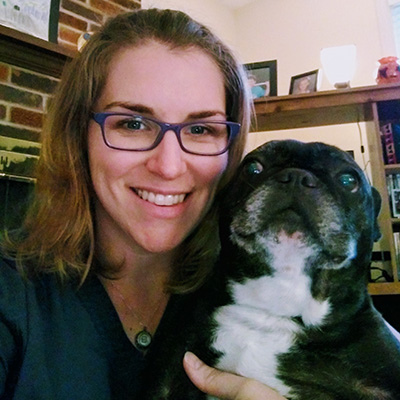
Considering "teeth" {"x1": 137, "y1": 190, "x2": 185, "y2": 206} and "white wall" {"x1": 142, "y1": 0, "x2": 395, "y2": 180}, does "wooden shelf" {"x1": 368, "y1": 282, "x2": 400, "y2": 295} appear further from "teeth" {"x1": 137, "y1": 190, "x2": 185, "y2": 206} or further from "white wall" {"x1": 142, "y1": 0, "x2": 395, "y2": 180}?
"teeth" {"x1": 137, "y1": 190, "x2": 185, "y2": 206}

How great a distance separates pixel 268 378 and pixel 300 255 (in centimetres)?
27

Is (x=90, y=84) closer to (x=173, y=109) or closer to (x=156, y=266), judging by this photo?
(x=173, y=109)

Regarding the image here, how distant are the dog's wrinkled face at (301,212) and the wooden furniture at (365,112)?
66.5 inches

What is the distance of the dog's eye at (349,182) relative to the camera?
45.1 inches

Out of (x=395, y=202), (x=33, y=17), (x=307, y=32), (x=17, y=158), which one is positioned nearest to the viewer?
(x=17, y=158)

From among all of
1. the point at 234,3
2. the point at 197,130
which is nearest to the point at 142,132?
the point at 197,130

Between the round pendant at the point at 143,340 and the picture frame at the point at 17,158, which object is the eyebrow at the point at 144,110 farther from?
the picture frame at the point at 17,158

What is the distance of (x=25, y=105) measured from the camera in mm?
2887

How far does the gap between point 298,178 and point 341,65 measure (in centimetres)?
251

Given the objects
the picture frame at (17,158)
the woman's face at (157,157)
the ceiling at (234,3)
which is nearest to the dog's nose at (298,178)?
the woman's face at (157,157)

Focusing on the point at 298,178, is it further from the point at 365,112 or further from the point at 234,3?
the point at 234,3

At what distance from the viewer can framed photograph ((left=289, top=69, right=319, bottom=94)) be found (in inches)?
141

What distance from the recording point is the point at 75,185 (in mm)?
1250

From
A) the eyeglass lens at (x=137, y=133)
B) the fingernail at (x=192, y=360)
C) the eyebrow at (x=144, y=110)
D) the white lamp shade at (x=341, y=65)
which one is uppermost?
the white lamp shade at (x=341, y=65)
